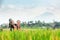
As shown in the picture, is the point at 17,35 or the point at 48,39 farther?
the point at 17,35

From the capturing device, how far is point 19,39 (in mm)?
3291

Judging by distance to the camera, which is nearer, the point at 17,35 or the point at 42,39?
the point at 42,39

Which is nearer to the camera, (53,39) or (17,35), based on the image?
(53,39)

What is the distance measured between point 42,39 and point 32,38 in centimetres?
14

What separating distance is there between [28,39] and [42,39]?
8.1 inches

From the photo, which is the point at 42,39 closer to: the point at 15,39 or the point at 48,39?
the point at 48,39

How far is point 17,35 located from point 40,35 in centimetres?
35

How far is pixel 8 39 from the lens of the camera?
3.31m

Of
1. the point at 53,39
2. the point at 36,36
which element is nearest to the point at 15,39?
the point at 36,36

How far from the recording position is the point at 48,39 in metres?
3.23

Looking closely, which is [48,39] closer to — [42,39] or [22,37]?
[42,39]

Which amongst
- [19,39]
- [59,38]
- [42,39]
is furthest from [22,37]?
[59,38]

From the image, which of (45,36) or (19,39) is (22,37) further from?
(45,36)

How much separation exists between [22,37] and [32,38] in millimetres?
146
